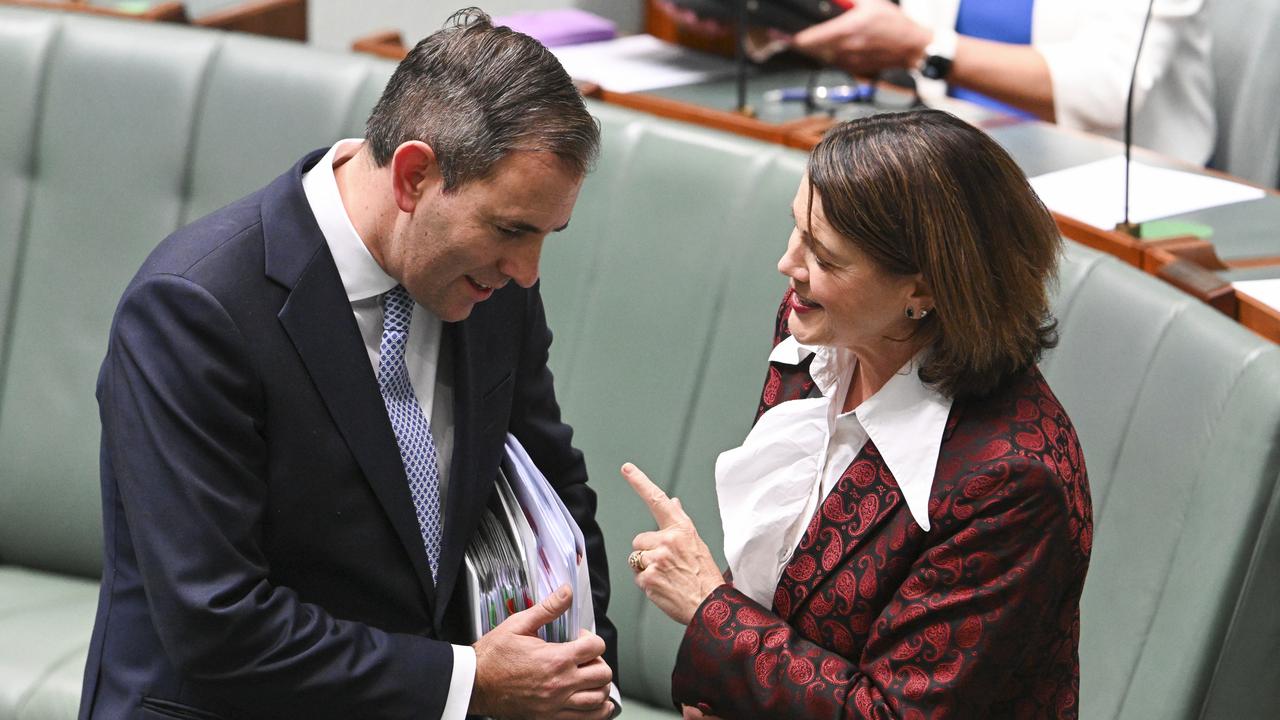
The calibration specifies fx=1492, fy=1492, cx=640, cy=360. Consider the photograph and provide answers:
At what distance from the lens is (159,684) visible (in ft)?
5.02

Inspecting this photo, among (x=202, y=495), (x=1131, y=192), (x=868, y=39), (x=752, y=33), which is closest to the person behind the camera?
(x=202, y=495)

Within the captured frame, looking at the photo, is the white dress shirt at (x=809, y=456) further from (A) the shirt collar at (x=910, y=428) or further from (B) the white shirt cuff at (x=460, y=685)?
(B) the white shirt cuff at (x=460, y=685)

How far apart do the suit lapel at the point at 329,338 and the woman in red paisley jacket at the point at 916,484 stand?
0.90 feet

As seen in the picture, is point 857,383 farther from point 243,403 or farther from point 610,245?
point 610,245

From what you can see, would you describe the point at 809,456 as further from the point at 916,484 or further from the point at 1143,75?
the point at 1143,75

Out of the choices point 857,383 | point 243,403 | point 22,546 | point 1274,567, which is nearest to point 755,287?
point 857,383

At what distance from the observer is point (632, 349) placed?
2572 millimetres

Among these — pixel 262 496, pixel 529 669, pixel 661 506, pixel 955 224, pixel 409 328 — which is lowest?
pixel 529 669

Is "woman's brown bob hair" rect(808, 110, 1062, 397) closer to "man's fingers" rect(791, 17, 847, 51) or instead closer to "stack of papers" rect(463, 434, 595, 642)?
"stack of papers" rect(463, 434, 595, 642)

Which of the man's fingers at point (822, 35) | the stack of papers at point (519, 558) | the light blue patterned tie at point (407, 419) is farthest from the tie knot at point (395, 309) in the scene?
the man's fingers at point (822, 35)

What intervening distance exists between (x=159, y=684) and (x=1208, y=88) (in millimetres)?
2364

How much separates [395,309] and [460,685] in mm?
409


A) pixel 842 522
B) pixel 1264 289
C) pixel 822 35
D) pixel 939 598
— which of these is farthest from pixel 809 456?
pixel 822 35

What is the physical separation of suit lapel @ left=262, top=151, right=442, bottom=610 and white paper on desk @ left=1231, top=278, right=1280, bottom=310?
114 cm
